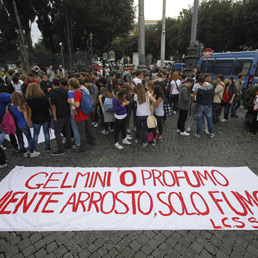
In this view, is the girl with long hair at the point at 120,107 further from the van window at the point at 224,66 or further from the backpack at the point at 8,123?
the van window at the point at 224,66

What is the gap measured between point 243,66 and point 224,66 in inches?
59.2

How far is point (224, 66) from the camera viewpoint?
13398mm

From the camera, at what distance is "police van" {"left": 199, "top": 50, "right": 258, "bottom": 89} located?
450 inches

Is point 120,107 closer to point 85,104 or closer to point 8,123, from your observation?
point 85,104

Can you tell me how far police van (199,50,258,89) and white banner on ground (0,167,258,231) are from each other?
792 cm

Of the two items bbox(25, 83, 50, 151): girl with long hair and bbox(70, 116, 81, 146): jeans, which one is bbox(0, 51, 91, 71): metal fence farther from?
bbox(70, 116, 81, 146): jeans

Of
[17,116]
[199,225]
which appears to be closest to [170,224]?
[199,225]

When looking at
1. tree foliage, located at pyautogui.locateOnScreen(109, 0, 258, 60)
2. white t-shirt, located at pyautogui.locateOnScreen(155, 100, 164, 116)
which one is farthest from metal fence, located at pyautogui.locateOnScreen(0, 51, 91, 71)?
tree foliage, located at pyautogui.locateOnScreen(109, 0, 258, 60)

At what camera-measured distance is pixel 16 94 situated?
4273mm

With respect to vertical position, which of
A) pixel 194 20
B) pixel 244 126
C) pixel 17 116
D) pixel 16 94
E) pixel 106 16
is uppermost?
pixel 106 16

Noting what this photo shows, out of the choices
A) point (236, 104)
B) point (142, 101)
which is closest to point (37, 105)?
point (142, 101)

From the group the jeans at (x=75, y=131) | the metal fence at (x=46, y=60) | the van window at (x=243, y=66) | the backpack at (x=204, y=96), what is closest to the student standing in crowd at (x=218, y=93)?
the backpack at (x=204, y=96)

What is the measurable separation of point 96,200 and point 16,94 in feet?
9.56

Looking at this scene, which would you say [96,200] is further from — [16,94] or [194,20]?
[194,20]
